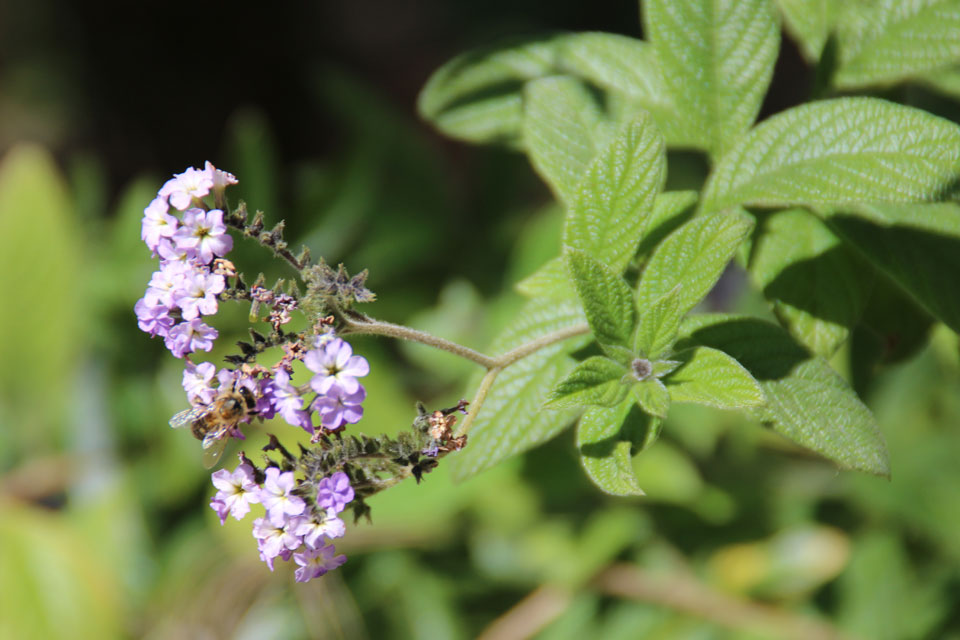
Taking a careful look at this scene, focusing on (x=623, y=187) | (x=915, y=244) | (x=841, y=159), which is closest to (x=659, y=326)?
(x=623, y=187)

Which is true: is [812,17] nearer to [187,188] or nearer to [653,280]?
[653,280]

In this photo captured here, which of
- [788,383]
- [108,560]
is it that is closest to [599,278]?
[788,383]

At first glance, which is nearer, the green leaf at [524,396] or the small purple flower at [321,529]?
the small purple flower at [321,529]

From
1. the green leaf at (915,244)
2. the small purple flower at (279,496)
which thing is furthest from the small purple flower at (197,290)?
the green leaf at (915,244)

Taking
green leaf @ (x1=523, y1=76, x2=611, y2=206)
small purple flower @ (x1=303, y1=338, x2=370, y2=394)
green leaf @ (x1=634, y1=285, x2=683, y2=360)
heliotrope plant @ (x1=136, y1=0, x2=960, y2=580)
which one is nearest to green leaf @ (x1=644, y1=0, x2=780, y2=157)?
heliotrope plant @ (x1=136, y1=0, x2=960, y2=580)

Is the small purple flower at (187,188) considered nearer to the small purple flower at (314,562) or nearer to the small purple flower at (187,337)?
the small purple flower at (187,337)

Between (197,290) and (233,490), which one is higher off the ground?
(197,290)
